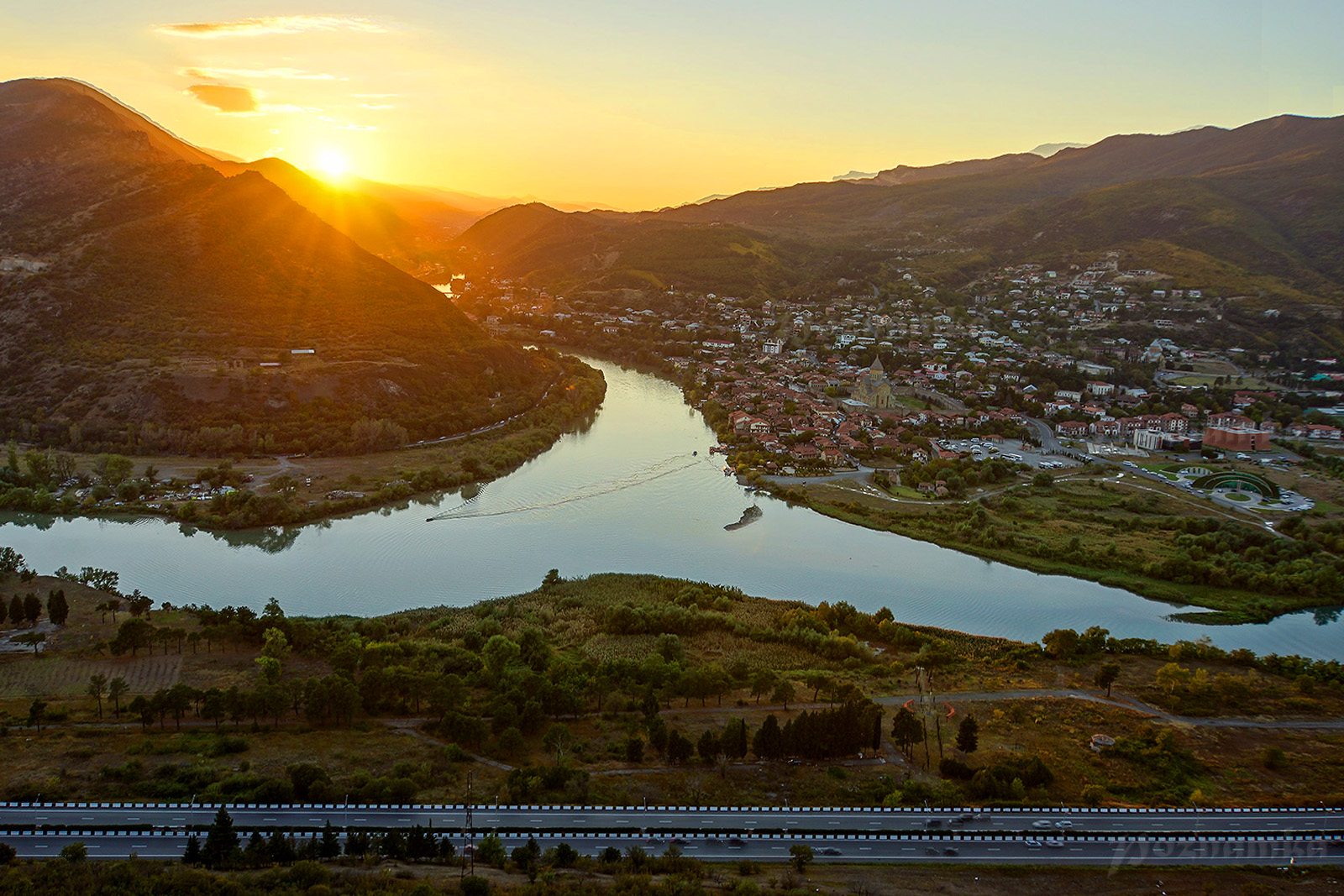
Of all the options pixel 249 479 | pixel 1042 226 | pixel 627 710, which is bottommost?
pixel 627 710

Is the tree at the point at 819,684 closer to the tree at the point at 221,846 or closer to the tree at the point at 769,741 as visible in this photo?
the tree at the point at 769,741

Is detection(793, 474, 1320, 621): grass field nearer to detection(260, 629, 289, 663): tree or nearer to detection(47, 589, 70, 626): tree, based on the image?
detection(260, 629, 289, 663): tree

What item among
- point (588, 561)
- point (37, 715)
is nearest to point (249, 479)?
point (588, 561)

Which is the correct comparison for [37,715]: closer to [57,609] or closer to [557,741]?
[57,609]

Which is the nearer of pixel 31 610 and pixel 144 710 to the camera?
pixel 144 710

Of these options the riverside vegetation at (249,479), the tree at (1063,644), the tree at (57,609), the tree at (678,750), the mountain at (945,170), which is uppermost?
the mountain at (945,170)

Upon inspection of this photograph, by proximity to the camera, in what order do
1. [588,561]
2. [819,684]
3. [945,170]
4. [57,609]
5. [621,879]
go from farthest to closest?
1. [945,170]
2. [588,561]
3. [57,609]
4. [819,684]
5. [621,879]

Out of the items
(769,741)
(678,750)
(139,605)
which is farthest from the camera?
(139,605)

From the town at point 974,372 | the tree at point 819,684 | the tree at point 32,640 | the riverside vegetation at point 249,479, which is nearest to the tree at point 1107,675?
the tree at point 819,684
